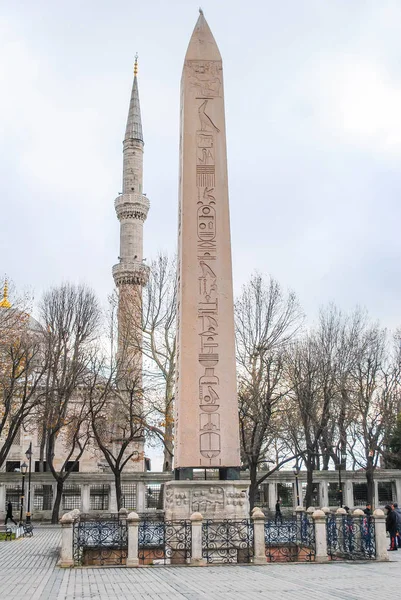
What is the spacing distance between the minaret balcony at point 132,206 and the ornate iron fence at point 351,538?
3300cm

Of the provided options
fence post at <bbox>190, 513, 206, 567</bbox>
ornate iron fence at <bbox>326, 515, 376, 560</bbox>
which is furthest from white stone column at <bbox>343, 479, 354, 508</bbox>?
fence post at <bbox>190, 513, 206, 567</bbox>

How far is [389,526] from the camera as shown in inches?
631

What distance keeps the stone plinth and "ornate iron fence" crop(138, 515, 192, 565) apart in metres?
0.35

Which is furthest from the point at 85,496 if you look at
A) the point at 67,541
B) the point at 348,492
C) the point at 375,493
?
the point at 67,541

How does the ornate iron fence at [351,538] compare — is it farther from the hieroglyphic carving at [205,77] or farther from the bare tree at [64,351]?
the bare tree at [64,351]

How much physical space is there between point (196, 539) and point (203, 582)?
2.07 m

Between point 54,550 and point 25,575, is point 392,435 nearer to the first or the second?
point 54,550

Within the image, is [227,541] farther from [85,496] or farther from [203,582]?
[85,496]

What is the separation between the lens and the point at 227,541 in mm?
12195

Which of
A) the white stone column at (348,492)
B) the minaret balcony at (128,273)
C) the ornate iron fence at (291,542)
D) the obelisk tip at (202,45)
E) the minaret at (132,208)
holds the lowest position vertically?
the ornate iron fence at (291,542)

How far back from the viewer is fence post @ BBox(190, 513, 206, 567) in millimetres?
11719

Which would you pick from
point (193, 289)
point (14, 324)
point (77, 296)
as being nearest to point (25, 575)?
point (193, 289)

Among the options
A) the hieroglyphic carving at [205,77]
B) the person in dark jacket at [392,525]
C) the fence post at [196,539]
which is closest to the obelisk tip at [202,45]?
the hieroglyphic carving at [205,77]

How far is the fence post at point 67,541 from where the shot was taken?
1162 cm
